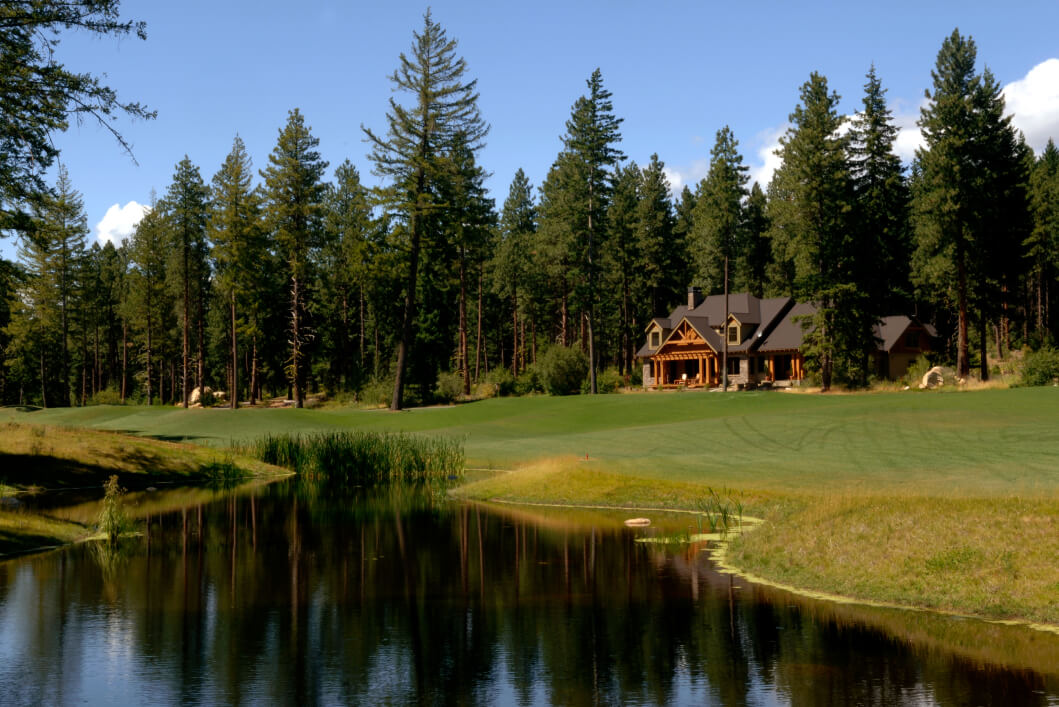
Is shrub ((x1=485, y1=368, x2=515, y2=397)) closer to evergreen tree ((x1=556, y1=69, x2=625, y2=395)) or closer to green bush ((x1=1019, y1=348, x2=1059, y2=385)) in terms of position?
evergreen tree ((x1=556, y1=69, x2=625, y2=395))

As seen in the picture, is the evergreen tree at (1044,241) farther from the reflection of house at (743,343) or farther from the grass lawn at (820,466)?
the grass lawn at (820,466)

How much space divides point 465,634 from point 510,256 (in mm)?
87501

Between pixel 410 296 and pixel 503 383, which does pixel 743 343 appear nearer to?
pixel 503 383

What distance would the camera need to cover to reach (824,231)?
6381 cm

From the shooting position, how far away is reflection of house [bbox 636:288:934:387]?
76.0 meters

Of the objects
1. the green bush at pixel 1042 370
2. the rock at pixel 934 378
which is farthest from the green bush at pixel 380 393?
the green bush at pixel 1042 370

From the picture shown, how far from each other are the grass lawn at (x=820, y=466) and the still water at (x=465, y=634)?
1.24 meters

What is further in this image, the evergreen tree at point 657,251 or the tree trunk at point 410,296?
the evergreen tree at point 657,251

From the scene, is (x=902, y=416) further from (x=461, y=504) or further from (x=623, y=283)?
(x=623, y=283)

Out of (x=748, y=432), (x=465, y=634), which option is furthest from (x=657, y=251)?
(x=465, y=634)

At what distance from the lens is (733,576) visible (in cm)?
1672

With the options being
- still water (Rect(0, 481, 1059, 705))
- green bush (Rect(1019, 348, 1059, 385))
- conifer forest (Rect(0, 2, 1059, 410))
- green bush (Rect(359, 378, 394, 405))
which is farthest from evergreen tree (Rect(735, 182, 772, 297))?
still water (Rect(0, 481, 1059, 705))

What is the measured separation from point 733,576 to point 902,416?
87.8ft

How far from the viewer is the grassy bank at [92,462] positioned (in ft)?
102
